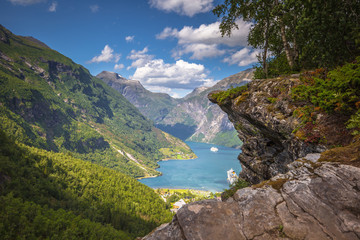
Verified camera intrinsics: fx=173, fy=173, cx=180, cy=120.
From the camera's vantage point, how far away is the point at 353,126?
7.62 meters

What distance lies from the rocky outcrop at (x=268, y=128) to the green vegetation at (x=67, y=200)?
6704 cm

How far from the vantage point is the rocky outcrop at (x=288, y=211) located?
5.29 m

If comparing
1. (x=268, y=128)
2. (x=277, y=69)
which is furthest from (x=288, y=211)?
(x=277, y=69)

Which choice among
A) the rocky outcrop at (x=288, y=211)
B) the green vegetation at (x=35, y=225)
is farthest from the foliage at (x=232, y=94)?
the green vegetation at (x=35, y=225)

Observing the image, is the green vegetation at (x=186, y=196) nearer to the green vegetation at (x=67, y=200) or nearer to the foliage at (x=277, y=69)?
the green vegetation at (x=67, y=200)

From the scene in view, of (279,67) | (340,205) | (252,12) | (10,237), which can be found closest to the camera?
(340,205)

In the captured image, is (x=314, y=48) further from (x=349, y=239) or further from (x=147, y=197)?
(x=147, y=197)

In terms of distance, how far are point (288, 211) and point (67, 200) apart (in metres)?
122

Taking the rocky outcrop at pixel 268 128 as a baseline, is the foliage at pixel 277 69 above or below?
above

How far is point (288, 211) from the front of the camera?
590 centimetres

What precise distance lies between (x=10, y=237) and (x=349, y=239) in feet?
261

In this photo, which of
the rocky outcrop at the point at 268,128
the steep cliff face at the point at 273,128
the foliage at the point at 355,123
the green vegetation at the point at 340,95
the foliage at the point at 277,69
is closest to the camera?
the foliage at the point at 355,123

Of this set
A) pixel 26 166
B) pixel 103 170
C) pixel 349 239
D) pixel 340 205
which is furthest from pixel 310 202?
pixel 103 170

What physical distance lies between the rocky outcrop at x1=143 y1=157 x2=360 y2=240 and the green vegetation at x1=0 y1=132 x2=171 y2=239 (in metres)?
70.3
